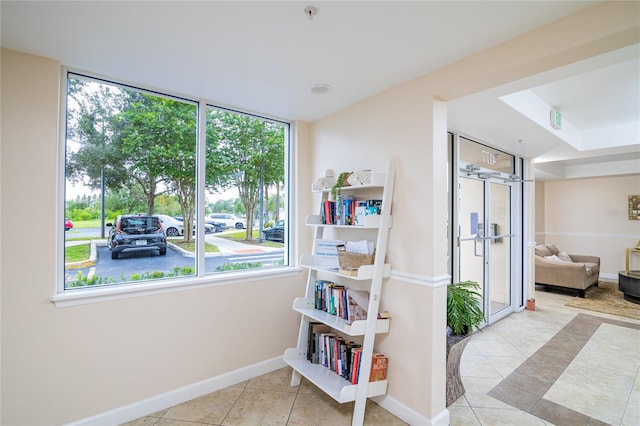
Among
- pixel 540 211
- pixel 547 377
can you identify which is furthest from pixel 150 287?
pixel 540 211

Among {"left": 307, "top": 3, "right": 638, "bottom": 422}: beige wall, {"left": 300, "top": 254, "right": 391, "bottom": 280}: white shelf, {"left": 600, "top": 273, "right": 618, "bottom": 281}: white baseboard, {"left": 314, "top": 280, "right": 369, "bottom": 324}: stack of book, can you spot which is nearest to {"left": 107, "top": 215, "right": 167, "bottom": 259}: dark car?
{"left": 300, "top": 254, "right": 391, "bottom": 280}: white shelf

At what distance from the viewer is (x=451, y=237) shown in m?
3.35

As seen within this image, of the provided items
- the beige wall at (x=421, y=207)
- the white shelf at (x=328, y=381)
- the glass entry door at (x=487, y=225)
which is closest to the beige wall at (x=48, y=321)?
the white shelf at (x=328, y=381)

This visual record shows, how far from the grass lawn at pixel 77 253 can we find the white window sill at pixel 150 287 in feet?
0.68

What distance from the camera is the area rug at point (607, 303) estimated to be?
454 cm

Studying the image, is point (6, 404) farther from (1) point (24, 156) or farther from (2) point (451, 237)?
(2) point (451, 237)

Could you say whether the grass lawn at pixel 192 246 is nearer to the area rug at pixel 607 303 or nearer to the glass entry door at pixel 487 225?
the glass entry door at pixel 487 225

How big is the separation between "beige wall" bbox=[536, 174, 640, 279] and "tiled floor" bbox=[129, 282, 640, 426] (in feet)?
13.4

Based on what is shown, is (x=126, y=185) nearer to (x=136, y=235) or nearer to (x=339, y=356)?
(x=136, y=235)

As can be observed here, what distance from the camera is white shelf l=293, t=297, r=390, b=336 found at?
81.7 inches

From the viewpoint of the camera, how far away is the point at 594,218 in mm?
6934

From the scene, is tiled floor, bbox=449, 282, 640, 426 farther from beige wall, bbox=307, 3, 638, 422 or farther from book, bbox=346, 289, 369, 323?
book, bbox=346, 289, 369, 323

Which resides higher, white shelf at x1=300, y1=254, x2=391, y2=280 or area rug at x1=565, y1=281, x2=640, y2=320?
white shelf at x1=300, y1=254, x2=391, y2=280

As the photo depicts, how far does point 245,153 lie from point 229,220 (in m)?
0.66
